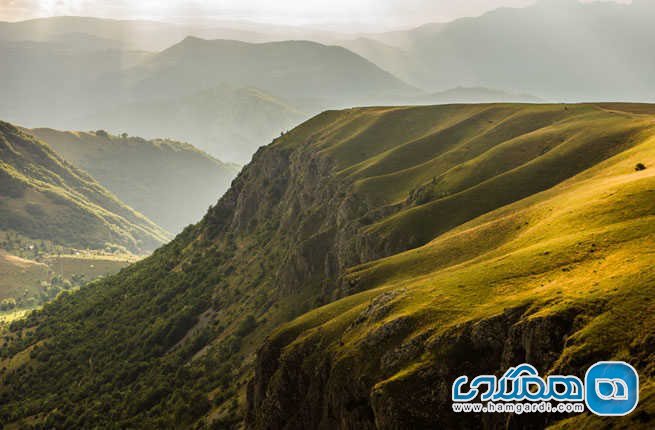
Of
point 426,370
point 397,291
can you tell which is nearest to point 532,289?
point 426,370

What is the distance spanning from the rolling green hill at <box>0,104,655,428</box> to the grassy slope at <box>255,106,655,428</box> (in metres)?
0.20

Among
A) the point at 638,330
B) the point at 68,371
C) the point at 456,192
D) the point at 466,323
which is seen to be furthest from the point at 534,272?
the point at 68,371

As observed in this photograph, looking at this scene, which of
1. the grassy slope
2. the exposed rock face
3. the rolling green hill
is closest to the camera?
the grassy slope

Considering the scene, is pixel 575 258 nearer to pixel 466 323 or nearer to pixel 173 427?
pixel 466 323

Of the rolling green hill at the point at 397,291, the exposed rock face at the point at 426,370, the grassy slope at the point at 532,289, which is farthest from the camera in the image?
the rolling green hill at the point at 397,291

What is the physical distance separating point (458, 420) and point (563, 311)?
439 inches

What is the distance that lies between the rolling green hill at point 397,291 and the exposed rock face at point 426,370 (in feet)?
0.49

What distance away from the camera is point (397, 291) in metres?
59.5

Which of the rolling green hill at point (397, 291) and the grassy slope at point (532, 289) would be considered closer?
the grassy slope at point (532, 289)

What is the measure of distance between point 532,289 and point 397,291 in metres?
16.9

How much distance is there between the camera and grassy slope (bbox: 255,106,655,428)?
35.2 m

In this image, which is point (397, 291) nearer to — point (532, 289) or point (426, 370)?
point (426, 370)

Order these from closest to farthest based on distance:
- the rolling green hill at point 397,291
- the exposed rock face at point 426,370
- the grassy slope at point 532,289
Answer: the grassy slope at point 532,289 → the exposed rock face at point 426,370 → the rolling green hill at point 397,291

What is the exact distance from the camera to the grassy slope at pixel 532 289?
1388 inches
